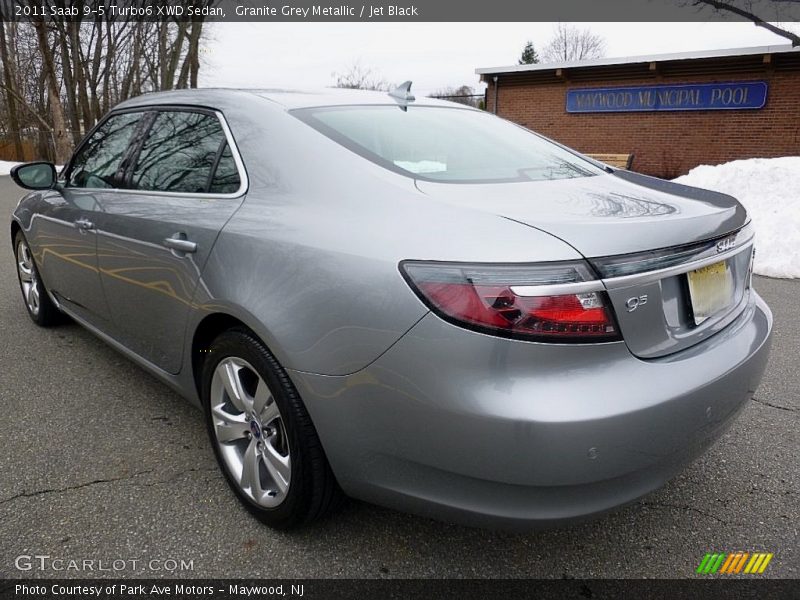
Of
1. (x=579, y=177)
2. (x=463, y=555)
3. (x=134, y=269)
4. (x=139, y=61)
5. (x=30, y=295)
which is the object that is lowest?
(x=463, y=555)

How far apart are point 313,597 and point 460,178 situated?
145cm

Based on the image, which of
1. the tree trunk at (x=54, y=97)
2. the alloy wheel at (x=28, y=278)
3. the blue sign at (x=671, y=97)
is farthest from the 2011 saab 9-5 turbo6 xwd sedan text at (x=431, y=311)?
the tree trunk at (x=54, y=97)

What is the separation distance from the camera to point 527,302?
1559mm

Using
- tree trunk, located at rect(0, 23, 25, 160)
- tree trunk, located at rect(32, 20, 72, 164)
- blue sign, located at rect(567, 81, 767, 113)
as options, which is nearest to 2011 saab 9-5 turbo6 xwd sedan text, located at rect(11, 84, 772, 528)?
blue sign, located at rect(567, 81, 767, 113)

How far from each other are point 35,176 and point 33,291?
3.59ft

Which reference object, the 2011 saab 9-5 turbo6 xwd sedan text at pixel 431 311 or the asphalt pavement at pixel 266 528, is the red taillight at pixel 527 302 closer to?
the 2011 saab 9-5 turbo6 xwd sedan text at pixel 431 311

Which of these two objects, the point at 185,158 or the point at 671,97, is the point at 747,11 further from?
the point at 185,158

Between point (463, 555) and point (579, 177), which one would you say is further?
point (579, 177)

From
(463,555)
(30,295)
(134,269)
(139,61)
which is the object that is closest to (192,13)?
(139,61)

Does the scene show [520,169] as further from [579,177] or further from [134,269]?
[134,269]

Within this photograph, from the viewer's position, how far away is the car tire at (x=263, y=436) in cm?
196

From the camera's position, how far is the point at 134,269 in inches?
107

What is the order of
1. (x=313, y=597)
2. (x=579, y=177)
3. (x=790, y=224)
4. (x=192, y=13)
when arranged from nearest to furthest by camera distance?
(x=313, y=597)
(x=579, y=177)
(x=790, y=224)
(x=192, y=13)

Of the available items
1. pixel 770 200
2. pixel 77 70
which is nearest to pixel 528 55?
pixel 77 70
